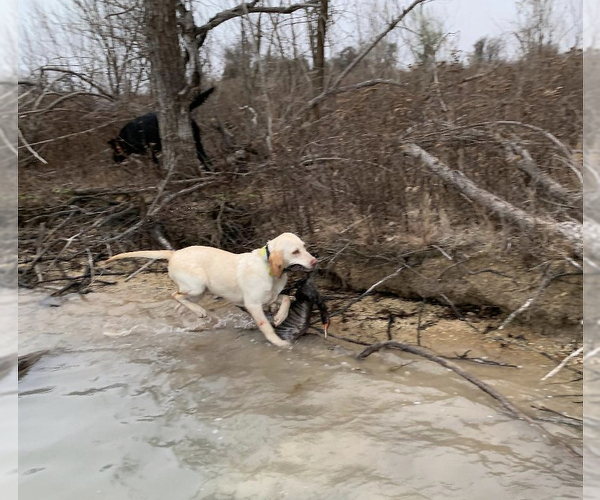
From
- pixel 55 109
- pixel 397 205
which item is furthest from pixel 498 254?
pixel 55 109

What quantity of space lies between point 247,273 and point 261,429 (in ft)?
5.86

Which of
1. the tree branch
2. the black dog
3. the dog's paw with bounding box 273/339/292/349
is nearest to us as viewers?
the dog's paw with bounding box 273/339/292/349

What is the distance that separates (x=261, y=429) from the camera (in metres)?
3.79

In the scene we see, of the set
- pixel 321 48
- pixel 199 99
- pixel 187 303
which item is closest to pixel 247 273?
pixel 187 303

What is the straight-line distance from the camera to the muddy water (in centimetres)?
313

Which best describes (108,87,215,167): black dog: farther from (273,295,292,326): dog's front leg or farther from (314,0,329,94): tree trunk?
(273,295,292,326): dog's front leg

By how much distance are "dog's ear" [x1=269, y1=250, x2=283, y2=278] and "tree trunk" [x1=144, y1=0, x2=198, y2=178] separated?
389cm

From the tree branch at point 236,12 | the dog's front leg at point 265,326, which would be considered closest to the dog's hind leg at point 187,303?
the dog's front leg at point 265,326

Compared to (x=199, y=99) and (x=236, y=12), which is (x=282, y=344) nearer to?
(x=199, y=99)

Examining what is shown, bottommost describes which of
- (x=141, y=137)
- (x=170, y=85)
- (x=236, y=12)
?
(x=141, y=137)

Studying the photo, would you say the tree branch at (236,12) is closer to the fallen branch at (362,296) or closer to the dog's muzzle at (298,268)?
the fallen branch at (362,296)

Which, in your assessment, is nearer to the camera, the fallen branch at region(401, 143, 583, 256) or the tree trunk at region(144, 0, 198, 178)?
the fallen branch at region(401, 143, 583, 256)

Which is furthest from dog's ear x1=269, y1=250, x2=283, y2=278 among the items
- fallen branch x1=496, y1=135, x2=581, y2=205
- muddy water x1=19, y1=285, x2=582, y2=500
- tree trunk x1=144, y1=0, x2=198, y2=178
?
tree trunk x1=144, y1=0, x2=198, y2=178

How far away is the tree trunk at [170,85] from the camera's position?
8.30 metres
